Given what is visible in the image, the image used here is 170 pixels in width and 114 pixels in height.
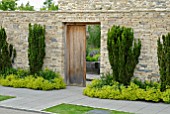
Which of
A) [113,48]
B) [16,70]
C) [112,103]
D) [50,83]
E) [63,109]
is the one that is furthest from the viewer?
[16,70]

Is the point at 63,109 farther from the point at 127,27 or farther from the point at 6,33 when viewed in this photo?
the point at 6,33

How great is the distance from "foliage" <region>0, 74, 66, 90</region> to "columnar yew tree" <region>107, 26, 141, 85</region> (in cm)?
259

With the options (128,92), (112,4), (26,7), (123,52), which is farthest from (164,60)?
(26,7)

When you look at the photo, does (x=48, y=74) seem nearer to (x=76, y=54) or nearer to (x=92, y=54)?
(x=76, y=54)

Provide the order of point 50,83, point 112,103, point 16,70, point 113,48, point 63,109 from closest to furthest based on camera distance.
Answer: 1. point 63,109
2. point 112,103
3. point 113,48
4. point 50,83
5. point 16,70

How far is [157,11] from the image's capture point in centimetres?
1337

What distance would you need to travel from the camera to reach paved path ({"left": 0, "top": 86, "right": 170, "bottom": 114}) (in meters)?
11.8

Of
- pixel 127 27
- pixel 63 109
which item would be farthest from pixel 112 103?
pixel 127 27

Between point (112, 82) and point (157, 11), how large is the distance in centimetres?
281

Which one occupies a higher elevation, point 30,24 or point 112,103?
point 30,24

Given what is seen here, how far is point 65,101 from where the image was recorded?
13.0 meters

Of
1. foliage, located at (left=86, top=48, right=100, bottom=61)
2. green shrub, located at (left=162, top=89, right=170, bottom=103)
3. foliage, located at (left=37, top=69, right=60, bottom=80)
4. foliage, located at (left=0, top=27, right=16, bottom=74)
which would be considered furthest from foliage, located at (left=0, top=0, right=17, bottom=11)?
green shrub, located at (left=162, top=89, right=170, bottom=103)

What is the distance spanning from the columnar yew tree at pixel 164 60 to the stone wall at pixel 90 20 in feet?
2.43

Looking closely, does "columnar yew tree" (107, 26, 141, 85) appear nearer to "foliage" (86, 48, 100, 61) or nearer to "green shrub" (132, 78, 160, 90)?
"green shrub" (132, 78, 160, 90)
